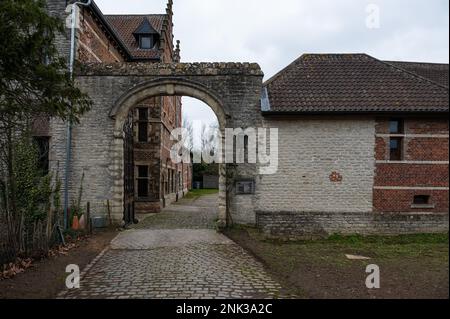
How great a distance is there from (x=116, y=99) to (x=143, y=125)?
8.28 metres

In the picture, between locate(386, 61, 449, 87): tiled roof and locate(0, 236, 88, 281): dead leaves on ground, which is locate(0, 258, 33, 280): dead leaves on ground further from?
locate(386, 61, 449, 87): tiled roof

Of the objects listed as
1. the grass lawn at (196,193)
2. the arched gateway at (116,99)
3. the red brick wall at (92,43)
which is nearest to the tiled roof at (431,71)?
the arched gateway at (116,99)

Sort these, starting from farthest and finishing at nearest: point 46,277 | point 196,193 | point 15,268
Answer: point 196,193 → point 15,268 → point 46,277

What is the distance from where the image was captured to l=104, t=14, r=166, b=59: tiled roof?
22087mm

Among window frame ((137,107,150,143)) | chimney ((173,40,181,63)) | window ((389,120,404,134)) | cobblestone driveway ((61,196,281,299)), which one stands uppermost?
chimney ((173,40,181,63))

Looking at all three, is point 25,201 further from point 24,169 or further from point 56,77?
point 56,77

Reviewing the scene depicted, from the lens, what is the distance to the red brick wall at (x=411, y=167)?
38.5ft

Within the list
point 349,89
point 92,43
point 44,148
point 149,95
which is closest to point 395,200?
point 349,89

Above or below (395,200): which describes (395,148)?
above

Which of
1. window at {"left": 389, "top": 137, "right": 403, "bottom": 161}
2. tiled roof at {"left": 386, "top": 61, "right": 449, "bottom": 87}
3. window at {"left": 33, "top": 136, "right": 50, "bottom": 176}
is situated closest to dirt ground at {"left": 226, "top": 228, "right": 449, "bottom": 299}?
window at {"left": 389, "top": 137, "right": 403, "bottom": 161}

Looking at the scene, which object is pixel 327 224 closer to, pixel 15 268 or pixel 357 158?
pixel 357 158

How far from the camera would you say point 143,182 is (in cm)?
2044

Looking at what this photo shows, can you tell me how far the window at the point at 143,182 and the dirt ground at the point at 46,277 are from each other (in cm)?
1025

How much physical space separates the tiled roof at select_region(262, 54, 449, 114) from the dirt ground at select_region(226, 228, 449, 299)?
420 centimetres
